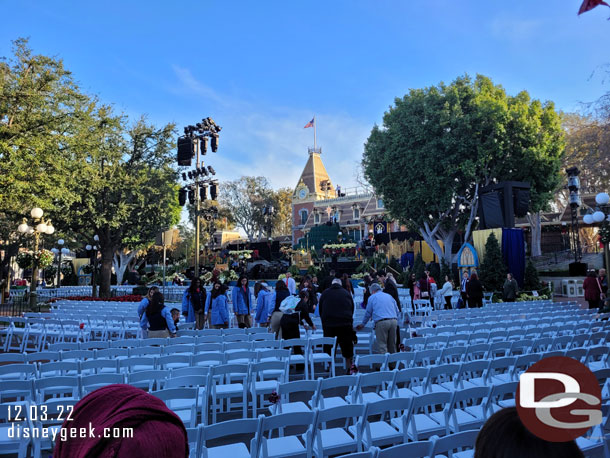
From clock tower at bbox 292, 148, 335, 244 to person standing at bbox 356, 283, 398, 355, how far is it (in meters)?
47.6

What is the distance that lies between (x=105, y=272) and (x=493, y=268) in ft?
60.1

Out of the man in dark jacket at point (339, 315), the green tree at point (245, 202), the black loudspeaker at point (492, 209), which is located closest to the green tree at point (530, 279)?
the black loudspeaker at point (492, 209)

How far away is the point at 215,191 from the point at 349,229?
35.2m

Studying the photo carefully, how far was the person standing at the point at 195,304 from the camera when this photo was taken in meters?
10.5

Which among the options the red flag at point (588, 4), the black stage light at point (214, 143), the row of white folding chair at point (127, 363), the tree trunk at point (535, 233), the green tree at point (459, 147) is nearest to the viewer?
the red flag at point (588, 4)

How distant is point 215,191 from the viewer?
1697 centimetres

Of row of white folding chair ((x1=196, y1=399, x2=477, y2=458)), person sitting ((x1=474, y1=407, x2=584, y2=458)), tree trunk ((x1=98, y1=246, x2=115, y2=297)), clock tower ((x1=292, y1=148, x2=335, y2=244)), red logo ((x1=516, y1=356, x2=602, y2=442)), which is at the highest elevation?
clock tower ((x1=292, y1=148, x2=335, y2=244))

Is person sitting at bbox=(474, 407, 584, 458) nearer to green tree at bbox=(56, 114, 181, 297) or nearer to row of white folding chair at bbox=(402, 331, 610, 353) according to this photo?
row of white folding chair at bbox=(402, 331, 610, 353)

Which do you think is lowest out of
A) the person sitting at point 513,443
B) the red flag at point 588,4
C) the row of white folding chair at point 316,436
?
the row of white folding chair at point 316,436

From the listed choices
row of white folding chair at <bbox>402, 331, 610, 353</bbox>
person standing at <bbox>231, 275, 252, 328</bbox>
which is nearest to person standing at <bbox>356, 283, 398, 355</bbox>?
row of white folding chair at <bbox>402, 331, 610, 353</bbox>

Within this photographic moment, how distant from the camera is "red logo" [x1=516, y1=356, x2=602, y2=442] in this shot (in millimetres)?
994

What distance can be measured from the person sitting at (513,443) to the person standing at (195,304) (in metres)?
9.75

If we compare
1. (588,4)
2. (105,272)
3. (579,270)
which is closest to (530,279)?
(579,270)

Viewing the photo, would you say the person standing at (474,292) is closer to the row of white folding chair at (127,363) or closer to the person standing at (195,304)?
the person standing at (195,304)
